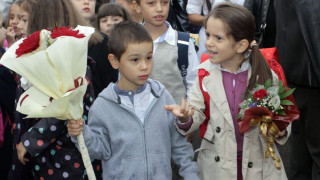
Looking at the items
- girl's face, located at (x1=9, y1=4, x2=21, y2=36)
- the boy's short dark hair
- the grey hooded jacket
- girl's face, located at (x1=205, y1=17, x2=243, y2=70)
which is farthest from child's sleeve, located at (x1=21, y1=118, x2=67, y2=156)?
girl's face, located at (x1=9, y1=4, x2=21, y2=36)

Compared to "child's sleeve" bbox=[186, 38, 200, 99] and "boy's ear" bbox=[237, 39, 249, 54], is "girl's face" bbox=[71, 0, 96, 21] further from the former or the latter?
"boy's ear" bbox=[237, 39, 249, 54]

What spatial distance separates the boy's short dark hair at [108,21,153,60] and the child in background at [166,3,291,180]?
50 centimetres

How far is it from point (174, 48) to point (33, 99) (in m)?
1.86

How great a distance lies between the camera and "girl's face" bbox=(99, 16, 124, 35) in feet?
16.9

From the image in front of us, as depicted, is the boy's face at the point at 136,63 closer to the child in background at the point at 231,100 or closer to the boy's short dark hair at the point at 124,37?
the boy's short dark hair at the point at 124,37

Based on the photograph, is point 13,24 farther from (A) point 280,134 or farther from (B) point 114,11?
(A) point 280,134

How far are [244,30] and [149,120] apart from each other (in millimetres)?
951

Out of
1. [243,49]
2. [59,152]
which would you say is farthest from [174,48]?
[59,152]

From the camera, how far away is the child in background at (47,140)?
313cm

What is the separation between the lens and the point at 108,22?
516 centimetres

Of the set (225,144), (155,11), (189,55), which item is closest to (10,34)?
(155,11)

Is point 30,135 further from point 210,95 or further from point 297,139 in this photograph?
point 297,139

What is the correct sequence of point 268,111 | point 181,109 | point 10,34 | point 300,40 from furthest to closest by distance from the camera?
point 10,34
point 300,40
point 268,111
point 181,109

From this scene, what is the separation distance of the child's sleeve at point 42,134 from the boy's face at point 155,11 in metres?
1.54
